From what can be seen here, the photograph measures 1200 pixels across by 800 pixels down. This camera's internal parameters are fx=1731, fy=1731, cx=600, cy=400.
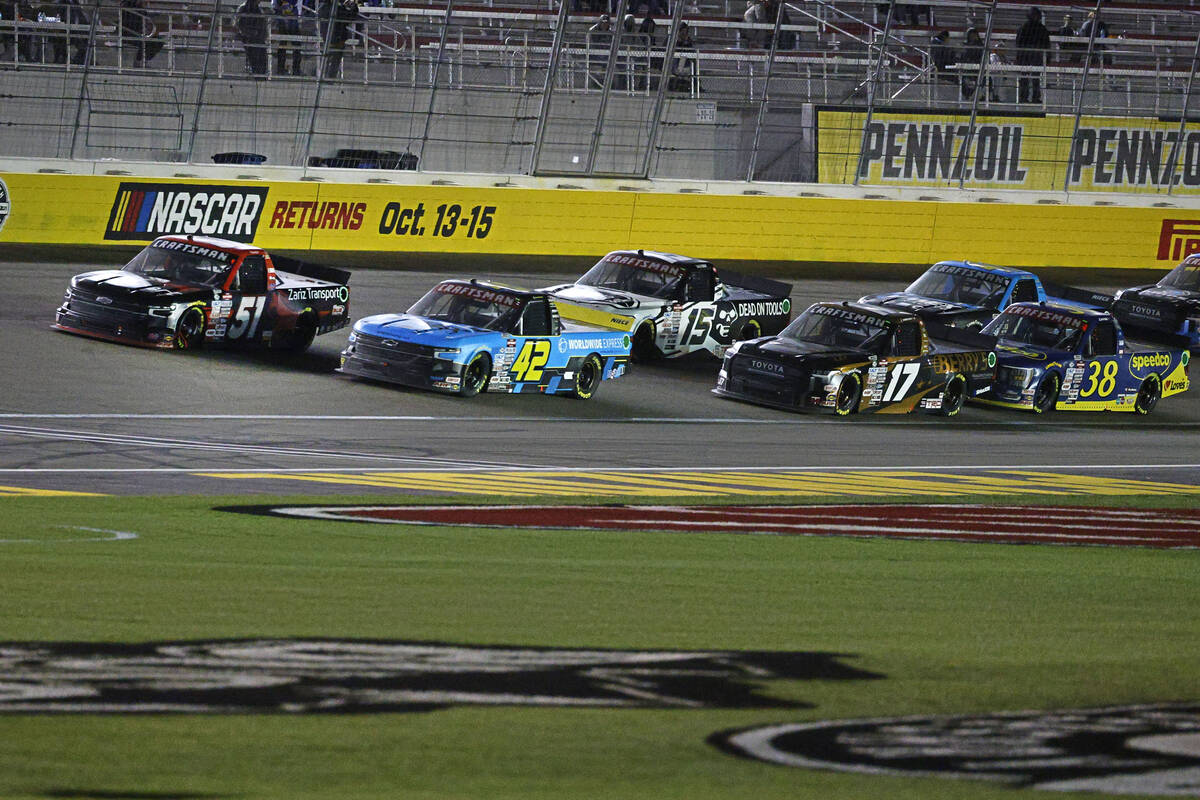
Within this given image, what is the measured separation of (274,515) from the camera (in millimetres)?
11742

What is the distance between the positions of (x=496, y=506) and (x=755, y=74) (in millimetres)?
20153

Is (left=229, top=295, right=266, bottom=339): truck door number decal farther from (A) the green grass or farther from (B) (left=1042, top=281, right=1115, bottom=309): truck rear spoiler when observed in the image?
(B) (left=1042, top=281, right=1115, bottom=309): truck rear spoiler

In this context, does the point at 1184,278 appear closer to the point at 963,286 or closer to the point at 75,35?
the point at 963,286

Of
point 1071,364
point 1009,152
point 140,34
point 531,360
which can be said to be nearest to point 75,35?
point 140,34

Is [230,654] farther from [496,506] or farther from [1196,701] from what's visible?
[496,506]

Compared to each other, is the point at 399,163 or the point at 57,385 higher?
the point at 399,163

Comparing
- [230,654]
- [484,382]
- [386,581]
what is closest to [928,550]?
[386,581]

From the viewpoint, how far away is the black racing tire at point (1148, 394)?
79.7 feet

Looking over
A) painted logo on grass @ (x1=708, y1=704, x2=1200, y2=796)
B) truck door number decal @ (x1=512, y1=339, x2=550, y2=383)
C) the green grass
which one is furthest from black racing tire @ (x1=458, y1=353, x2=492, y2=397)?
painted logo on grass @ (x1=708, y1=704, x2=1200, y2=796)

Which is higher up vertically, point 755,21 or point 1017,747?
point 755,21

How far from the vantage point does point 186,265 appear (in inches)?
851

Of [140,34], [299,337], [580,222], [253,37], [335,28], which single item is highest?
[335,28]

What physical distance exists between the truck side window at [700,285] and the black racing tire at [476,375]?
456 cm

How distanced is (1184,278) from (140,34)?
58.5ft
